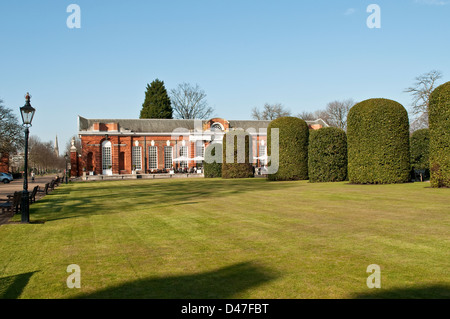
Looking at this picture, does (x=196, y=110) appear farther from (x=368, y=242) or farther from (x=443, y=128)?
(x=368, y=242)

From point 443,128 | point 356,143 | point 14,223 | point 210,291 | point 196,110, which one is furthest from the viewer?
A: point 196,110

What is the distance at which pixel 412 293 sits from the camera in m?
4.25

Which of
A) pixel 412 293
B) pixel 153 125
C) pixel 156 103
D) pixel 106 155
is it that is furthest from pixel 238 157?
pixel 156 103

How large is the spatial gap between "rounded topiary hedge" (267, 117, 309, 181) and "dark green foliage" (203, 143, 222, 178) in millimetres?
11102

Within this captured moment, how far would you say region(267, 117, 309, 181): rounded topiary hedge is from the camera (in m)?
27.7

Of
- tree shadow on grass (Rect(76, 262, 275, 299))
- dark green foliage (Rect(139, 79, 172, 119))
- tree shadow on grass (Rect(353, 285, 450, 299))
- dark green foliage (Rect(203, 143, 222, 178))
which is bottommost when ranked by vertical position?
tree shadow on grass (Rect(76, 262, 275, 299))

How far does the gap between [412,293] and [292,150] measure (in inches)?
935

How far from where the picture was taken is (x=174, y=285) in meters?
4.79

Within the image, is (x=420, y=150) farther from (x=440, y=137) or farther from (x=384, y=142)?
(x=440, y=137)

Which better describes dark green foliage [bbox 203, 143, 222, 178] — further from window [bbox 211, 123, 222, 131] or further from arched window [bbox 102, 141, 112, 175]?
arched window [bbox 102, 141, 112, 175]

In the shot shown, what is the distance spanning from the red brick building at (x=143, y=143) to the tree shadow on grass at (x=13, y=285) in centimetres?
4852

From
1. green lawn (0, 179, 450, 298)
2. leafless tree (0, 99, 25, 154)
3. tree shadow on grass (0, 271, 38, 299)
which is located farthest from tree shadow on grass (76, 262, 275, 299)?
leafless tree (0, 99, 25, 154)
